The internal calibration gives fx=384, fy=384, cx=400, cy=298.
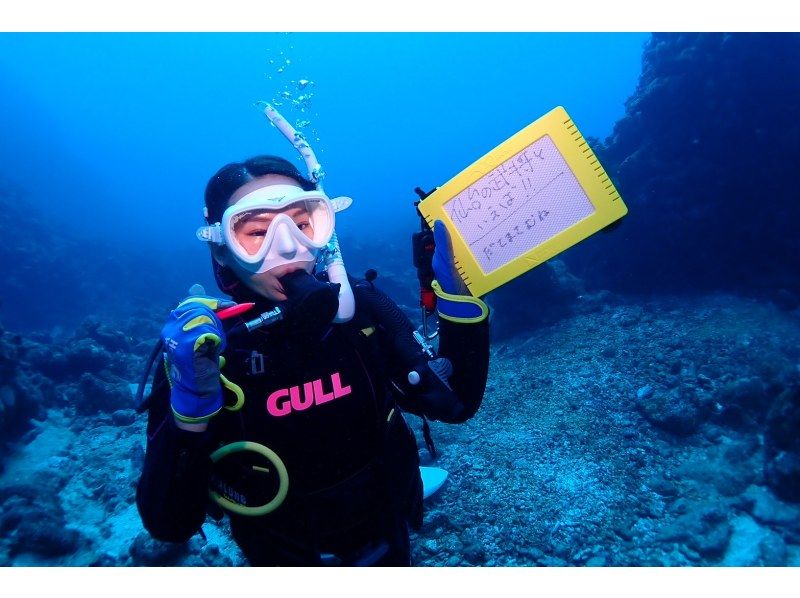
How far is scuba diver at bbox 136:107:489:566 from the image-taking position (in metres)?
1.76

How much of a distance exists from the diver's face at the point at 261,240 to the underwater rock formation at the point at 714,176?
1192 cm

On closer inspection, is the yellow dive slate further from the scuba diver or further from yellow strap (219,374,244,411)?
yellow strap (219,374,244,411)

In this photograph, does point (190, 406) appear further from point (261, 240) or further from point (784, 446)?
point (784, 446)

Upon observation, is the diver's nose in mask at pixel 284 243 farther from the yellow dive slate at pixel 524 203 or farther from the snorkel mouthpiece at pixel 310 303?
the yellow dive slate at pixel 524 203

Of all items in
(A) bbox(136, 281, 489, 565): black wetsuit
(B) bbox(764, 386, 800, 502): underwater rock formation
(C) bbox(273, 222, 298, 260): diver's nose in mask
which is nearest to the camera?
(A) bbox(136, 281, 489, 565): black wetsuit

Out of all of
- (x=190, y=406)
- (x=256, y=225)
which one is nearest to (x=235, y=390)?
(x=190, y=406)

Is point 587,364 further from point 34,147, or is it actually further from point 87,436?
point 34,147

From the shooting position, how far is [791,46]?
11219 mm

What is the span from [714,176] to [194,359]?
14.5m

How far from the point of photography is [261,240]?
85.2 inches

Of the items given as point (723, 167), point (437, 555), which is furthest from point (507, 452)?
point (723, 167)

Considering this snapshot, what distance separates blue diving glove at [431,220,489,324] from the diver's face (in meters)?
0.80

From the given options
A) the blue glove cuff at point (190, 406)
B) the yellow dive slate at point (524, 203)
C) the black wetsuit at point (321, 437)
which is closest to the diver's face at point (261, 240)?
the black wetsuit at point (321, 437)

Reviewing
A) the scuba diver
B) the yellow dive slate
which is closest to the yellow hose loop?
the scuba diver
